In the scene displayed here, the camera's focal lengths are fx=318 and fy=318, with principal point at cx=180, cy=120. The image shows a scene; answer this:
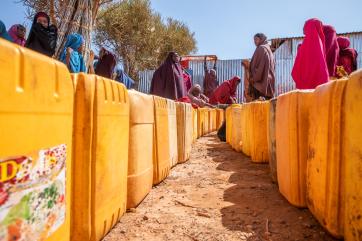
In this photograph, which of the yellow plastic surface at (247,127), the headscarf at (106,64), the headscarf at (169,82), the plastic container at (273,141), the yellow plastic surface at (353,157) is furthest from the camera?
the headscarf at (169,82)

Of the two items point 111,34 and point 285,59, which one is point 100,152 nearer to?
point 285,59

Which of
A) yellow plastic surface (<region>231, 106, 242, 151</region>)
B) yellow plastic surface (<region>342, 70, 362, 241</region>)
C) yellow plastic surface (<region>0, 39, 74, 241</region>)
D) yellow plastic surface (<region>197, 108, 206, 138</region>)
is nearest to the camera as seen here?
yellow plastic surface (<region>0, 39, 74, 241</region>)

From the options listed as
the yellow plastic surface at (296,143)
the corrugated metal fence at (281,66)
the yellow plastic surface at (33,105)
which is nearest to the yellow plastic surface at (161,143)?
the yellow plastic surface at (296,143)

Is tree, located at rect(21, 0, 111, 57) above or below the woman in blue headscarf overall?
above

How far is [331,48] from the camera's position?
13.7 feet

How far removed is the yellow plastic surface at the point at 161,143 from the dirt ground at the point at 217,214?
0.11 m

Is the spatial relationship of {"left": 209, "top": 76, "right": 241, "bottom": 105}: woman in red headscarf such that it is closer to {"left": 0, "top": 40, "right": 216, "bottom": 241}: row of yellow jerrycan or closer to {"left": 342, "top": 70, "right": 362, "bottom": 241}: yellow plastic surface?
{"left": 0, "top": 40, "right": 216, "bottom": 241}: row of yellow jerrycan

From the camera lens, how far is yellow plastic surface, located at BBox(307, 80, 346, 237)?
1.46 m

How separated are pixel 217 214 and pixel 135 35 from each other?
60.2 feet

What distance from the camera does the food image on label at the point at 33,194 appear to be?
32.9 inches

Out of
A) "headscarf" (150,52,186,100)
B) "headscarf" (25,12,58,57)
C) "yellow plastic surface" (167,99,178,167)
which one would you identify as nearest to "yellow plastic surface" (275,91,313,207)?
"yellow plastic surface" (167,99,178,167)

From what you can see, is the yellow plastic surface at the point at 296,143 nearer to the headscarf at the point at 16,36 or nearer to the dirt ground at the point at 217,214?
the dirt ground at the point at 217,214

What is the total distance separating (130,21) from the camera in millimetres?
19047

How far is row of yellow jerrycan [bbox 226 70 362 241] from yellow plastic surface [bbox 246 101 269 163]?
123 centimetres
